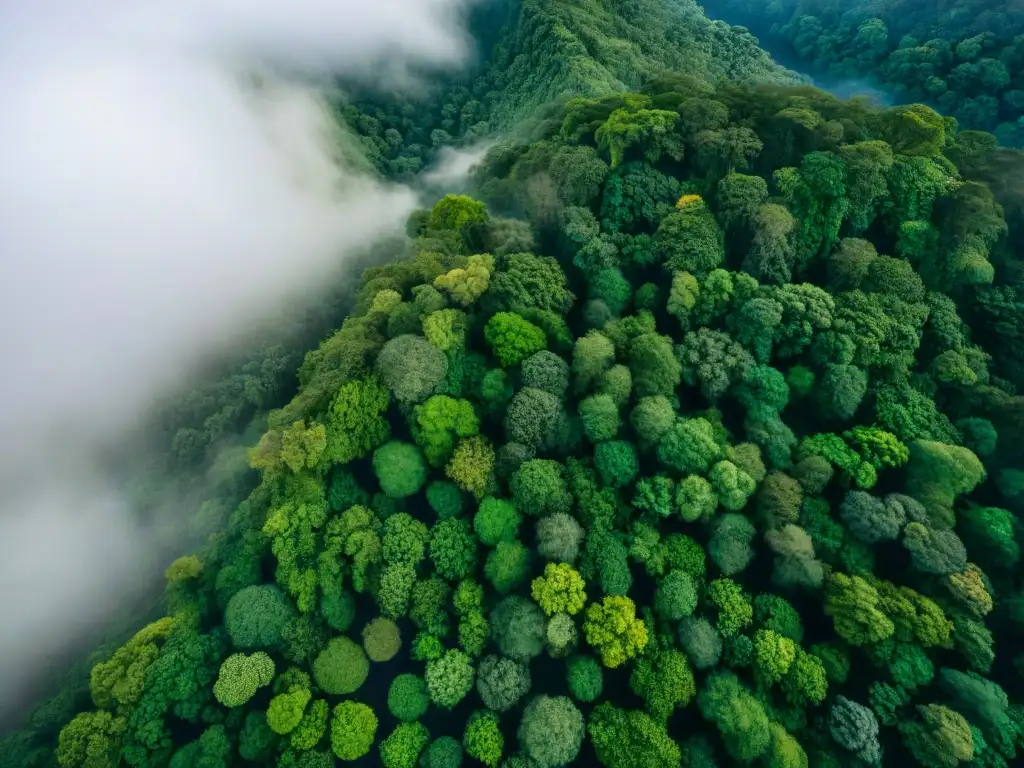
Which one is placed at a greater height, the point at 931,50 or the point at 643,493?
the point at 931,50

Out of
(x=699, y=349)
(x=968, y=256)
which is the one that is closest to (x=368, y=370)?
(x=699, y=349)

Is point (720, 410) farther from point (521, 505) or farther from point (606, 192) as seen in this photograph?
point (606, 192)

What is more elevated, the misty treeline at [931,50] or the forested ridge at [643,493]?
the misty treeline at [931,50]

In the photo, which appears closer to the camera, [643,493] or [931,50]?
[643,493]

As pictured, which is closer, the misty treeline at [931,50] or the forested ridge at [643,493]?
the forested ridge at [643,493]
